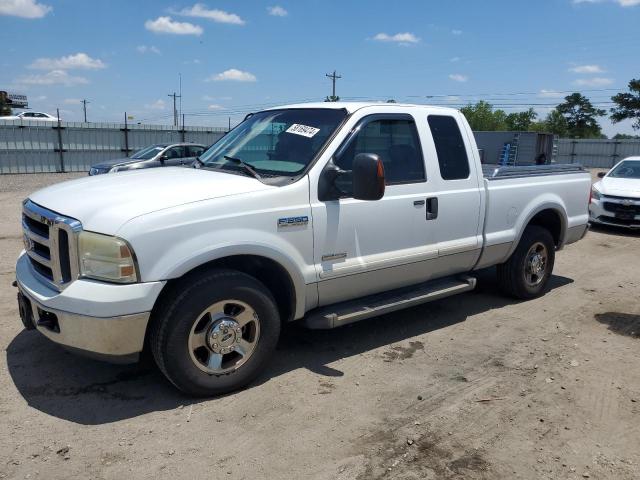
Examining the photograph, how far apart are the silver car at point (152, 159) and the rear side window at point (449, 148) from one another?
37.8 ft

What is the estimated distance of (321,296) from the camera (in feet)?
13.6

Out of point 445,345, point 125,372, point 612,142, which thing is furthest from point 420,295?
point 612,142

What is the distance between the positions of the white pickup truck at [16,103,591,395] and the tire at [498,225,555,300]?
51 cm

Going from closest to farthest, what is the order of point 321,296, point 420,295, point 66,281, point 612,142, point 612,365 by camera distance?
1. point 66,281
2. point 321,296
3. point 612,365
4. point 420,295
5. point 612,142

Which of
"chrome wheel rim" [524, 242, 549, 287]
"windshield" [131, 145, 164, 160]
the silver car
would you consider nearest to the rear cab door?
"chrome wheel rim" [524, 242, 549, 287]

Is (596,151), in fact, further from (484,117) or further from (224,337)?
(484,117)

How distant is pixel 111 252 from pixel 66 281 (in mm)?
451

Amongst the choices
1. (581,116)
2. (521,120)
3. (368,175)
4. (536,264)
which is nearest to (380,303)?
(368,175)

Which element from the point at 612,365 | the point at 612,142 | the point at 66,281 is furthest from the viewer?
the point at 612,142

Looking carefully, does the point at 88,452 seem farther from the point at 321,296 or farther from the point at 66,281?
the point at 321,296

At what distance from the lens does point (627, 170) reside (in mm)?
11820

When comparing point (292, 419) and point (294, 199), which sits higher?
point (294, 199)

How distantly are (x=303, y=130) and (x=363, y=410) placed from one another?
2.19 meters

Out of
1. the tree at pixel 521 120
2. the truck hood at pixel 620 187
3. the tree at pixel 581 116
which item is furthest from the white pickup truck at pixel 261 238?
the tree at pixel 521 120
